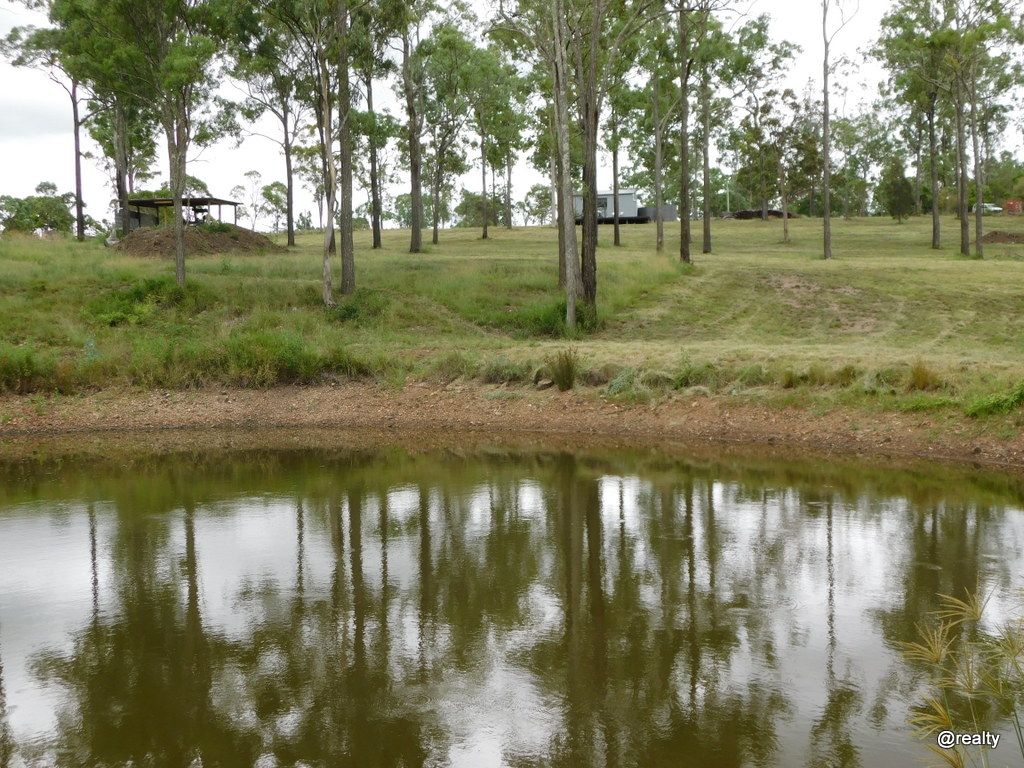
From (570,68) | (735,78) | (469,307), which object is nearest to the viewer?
(469,307)

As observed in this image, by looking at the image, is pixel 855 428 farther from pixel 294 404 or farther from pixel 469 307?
pixel 469 307

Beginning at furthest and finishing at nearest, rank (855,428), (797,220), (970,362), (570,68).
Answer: (797,220) → (570,68) → (970,362) → (855,428)

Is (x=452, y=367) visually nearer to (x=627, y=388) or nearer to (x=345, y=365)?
(x=345, y=365)

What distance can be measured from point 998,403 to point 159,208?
4645 centimetres

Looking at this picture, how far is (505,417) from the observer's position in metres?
17.4

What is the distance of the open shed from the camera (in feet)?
144

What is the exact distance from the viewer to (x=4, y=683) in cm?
592

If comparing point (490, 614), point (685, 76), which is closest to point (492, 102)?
point (685, 76)

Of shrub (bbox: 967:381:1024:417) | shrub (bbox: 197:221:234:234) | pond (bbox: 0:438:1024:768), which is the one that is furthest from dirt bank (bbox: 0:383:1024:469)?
shrub (bbox: 197:221:234:234)

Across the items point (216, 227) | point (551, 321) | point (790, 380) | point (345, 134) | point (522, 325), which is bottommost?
point (790, 380)

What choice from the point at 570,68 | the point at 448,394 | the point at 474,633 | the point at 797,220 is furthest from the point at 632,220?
the point at 474,633

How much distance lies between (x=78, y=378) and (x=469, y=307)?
36.3 ft

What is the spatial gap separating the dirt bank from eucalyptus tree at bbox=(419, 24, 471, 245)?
821 inches

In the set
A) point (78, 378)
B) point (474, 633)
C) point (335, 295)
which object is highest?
point (335, 295)
